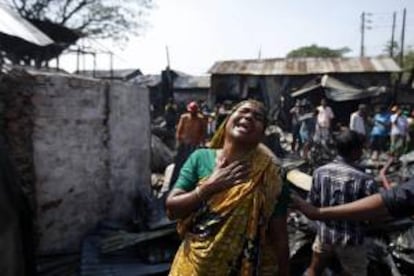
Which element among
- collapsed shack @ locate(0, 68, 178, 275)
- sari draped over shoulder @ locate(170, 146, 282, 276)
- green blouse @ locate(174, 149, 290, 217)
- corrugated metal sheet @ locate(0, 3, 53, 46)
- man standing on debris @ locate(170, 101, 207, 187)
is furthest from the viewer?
man standing on debris @ locate(170, 101, 207, 187)

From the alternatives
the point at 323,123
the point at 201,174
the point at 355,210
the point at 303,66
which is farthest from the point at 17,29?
the point at 303,66

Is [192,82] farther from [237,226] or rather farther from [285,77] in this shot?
[237,226]

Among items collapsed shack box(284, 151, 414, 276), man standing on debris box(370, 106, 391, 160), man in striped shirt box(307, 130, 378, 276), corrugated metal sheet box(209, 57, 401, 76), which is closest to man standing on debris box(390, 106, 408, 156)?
man standing on debris box(370, 106, 391, 160)

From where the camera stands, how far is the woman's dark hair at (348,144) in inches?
161

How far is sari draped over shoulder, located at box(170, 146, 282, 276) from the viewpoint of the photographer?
2586 mm

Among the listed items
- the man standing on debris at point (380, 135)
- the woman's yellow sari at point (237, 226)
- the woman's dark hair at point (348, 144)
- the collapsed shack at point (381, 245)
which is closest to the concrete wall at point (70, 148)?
the collapsed shack at point (381, 245)

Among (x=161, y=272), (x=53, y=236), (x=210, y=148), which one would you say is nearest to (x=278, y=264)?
(x=210, y=148)

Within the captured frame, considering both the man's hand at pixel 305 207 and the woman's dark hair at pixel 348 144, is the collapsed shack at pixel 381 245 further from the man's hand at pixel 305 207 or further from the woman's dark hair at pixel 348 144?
the man's hand at pixel 305 207

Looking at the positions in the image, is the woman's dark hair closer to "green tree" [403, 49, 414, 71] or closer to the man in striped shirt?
the man in striped shirt

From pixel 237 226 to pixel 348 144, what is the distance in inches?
71.0

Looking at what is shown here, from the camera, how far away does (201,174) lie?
8.97 feet

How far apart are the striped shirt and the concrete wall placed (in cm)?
294

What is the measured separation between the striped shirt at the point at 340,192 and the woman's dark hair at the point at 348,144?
0.24 feet

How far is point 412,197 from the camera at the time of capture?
98.3 inches
